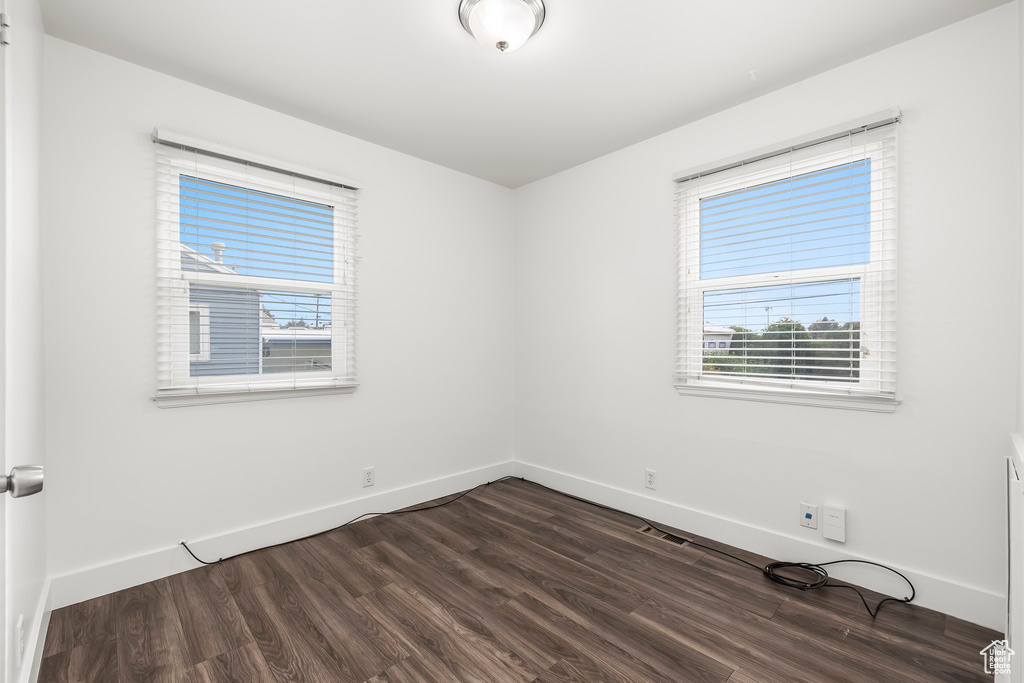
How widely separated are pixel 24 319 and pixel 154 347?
0.85m

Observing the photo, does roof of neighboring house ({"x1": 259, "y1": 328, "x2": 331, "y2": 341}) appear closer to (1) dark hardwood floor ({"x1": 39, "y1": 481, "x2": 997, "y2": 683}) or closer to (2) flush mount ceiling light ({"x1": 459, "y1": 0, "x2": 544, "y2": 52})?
(1) dark hardwood floor ({"x1": 39, "y1": 481, "x2": 997, "y2": 683})

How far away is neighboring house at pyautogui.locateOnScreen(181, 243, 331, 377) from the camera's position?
2438 mm

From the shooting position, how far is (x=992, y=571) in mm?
1914

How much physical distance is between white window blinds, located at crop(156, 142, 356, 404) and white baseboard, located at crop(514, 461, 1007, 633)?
1891 millimetres

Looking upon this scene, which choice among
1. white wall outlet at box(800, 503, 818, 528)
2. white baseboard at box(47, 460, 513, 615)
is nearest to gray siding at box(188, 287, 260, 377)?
white baseboard at box(47, 460, 513, 615)

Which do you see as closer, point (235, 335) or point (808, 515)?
point (808, 515)

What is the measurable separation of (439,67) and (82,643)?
2.85 metres

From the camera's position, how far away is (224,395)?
2.50m

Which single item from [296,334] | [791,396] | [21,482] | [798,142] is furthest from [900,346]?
[296,334]

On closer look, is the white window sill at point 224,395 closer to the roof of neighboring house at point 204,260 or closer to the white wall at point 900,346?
the roof of neighboring house at point 204,260

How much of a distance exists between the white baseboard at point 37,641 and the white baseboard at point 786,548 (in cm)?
283

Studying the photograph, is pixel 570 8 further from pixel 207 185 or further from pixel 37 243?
pixel 37 243

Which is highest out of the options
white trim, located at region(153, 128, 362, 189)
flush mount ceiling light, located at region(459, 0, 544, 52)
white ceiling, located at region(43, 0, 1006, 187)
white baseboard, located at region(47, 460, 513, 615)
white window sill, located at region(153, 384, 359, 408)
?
white ceiling, located at region(43, 0, 1006, 187)

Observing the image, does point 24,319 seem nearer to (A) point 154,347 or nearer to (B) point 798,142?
(A) point 154,347
